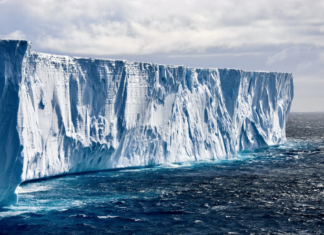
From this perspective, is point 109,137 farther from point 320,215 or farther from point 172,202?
point 320,215

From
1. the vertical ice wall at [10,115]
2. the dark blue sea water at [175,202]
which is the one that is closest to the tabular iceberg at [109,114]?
the vertical ice wall at [10,115]

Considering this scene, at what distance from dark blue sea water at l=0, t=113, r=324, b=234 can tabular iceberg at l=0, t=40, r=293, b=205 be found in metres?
1.03

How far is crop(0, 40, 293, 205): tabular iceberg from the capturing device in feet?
50.0

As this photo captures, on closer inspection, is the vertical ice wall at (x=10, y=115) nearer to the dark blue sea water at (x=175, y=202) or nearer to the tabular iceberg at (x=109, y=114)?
the tabular iceberg at (x=109, y=114)

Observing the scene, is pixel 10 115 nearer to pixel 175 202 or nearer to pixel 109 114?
pixel 175 202

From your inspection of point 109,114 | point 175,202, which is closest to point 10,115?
point 175,202

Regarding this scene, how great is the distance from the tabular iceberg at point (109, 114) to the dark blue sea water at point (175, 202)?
1.03 metres

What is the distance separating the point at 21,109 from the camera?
15.3m

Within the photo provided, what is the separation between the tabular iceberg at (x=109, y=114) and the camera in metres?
15.2

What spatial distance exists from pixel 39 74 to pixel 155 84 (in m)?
6.76

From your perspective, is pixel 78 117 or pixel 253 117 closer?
pixel 78 117

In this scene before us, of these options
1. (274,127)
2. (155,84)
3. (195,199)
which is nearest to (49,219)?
(195,199)

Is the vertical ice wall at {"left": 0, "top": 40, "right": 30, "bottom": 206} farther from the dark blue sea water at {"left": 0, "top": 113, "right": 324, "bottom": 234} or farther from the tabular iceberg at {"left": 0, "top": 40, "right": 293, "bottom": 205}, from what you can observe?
the dark blue sea water at {"left": 0, "top": 113, "right": 324, "bottom": 234}

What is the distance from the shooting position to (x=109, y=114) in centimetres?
2123
